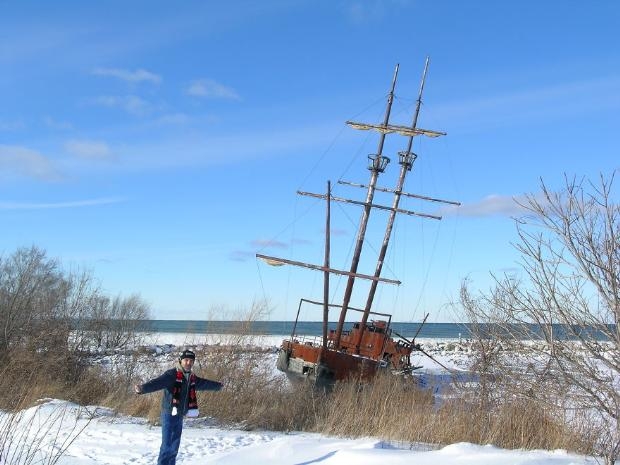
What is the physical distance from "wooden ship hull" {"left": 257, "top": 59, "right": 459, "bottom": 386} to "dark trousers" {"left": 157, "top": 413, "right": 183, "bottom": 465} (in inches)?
531

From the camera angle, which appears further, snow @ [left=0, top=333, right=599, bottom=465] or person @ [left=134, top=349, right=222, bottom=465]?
person @ [left=134, top=349, right=222, bottom=465]

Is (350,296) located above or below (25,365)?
above

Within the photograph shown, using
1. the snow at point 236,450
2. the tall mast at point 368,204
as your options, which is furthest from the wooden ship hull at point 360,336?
the snow at point 236,450

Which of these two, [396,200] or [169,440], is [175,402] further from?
[396,200]

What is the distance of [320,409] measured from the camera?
49.8ft

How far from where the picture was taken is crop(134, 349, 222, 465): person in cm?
880

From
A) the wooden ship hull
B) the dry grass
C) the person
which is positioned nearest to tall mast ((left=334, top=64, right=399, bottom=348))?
the wooden ship hull

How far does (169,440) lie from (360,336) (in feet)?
65.0

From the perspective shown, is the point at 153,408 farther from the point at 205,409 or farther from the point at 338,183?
the point at 338,183

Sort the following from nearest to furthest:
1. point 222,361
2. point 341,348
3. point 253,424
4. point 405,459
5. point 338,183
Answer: point 405,459 → point 253,424 → point 222,361 → point 341,348 → point 338,183

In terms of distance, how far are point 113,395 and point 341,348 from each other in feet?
46.1

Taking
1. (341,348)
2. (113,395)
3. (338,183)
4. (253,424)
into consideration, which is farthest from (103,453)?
(338,183)

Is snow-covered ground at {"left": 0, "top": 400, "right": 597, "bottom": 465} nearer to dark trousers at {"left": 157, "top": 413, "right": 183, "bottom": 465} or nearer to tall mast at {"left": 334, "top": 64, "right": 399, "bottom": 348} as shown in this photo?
dark trousers at {"left": 157, "top": 413, "right": 183, "bottom": 465}

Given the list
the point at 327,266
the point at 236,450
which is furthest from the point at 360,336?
the point at 236,450
